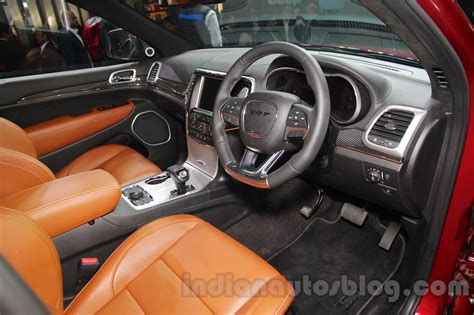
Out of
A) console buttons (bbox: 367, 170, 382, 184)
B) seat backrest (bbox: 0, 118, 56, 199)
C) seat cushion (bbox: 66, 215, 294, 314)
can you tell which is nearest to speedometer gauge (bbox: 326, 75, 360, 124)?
console buttons (bbox: 367, 170, 382, 184)

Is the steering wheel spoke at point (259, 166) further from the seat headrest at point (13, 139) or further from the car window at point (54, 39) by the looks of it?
the car window at point (54, 39)

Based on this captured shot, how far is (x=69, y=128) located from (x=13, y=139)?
577 millimetres

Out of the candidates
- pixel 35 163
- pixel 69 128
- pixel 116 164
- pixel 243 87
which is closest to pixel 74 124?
pixel 69 128

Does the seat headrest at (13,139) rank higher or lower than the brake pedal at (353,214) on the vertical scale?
higher

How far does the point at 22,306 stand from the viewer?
445mm

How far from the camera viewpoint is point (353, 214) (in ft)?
6.45

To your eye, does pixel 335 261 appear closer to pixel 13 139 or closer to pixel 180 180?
pixel 180 180

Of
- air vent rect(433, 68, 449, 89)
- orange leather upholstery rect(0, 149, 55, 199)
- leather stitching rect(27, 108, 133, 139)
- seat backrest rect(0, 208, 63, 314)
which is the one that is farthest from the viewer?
leather stitching rect(27, 108, 133, 139)

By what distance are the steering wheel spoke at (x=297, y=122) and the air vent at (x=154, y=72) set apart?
1446 mm

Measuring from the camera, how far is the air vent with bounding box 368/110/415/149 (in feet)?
4.17

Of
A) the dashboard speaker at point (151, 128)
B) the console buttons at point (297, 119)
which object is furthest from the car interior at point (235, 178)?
the dashboard speaker at point (151, 128)

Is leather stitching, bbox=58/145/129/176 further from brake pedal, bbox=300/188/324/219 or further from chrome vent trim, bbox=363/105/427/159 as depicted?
chrome vent trim, bbox=363/105/427/159

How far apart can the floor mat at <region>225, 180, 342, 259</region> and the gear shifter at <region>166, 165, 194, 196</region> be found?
35cm

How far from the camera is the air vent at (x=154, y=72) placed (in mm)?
2510
